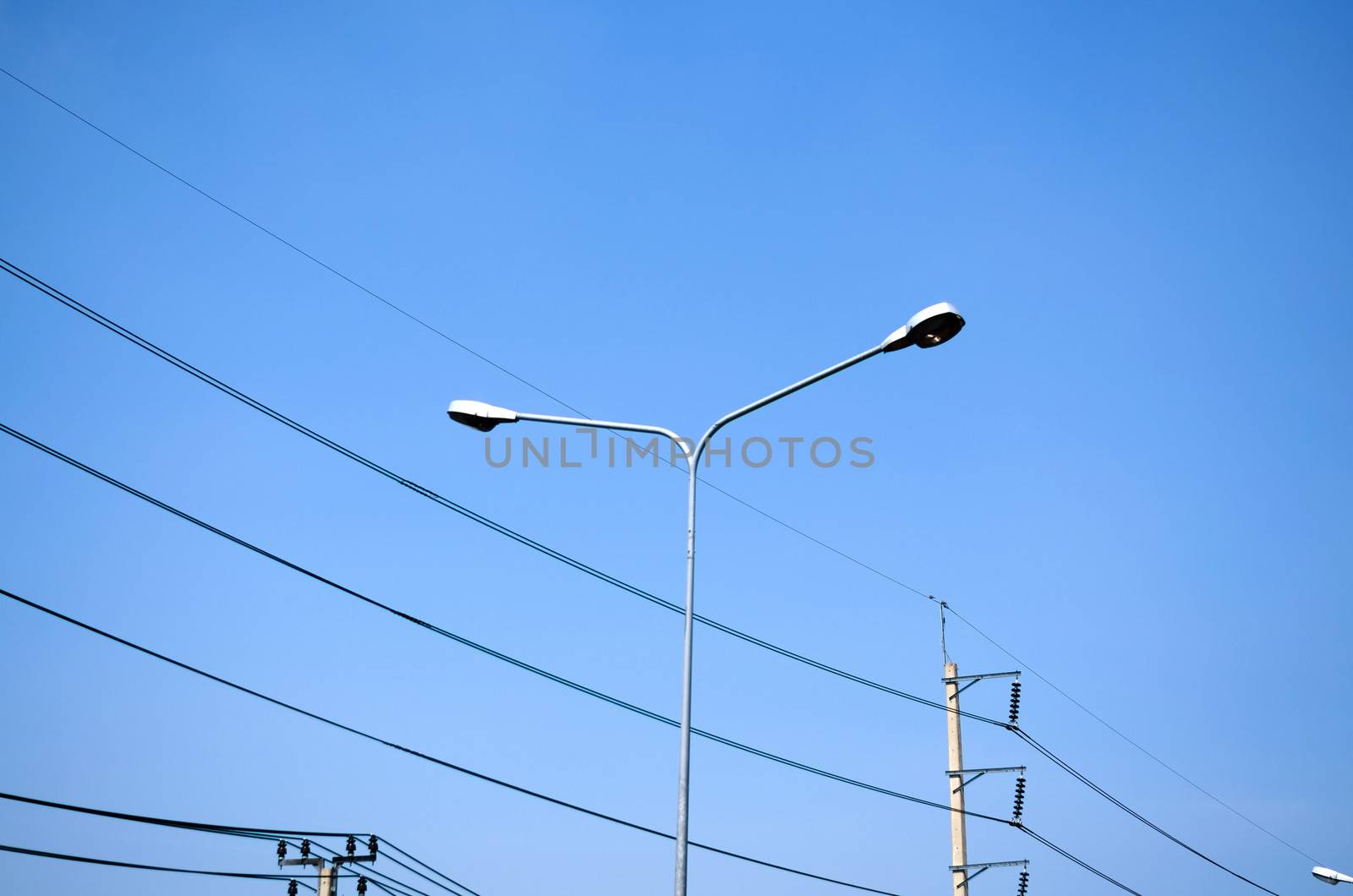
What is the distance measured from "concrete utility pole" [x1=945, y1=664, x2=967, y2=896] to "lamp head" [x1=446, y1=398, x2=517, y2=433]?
20.2 meters

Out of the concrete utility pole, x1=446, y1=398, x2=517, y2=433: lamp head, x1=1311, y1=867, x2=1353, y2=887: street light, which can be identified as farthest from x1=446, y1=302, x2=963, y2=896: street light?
x1=1311, y1=867, x2=1353, y2=887: street light

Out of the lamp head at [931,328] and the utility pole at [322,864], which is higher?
the lamp head at [931,328]

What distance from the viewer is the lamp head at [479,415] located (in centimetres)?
1758

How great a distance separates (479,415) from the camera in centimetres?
1762

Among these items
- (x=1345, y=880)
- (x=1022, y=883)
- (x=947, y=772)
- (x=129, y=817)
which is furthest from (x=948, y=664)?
(x=129, y=817)

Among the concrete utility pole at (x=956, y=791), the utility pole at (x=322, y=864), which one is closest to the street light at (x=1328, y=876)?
the concrete utility pole at (x=956, y=791)

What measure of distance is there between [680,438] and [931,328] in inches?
168

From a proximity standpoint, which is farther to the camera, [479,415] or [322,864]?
[322,864]

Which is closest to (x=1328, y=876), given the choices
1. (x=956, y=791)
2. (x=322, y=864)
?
(x=956, y=791)

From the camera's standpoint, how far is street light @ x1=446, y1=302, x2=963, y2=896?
14.7 m

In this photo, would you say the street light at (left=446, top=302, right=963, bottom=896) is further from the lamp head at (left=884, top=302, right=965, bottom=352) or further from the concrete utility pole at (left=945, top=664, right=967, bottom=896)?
the concrete utility pole at (left=945, top=664, right=967, bottom=896)

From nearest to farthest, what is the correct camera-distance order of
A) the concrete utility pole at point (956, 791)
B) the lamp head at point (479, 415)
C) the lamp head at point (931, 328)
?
the lamp head at point (931, 328)
the lamp head at point (479, 415)
the concrete utility pole at point (956, 791)

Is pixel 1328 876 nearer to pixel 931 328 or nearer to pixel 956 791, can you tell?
pixel 956 791

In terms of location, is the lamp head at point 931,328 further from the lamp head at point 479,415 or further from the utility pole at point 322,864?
the utility pole at point 322,864
